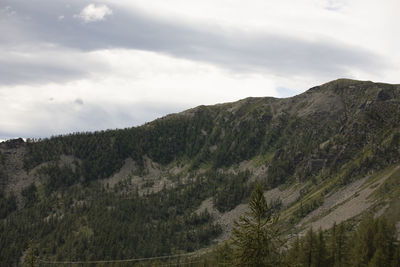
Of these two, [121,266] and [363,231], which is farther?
[121,266]

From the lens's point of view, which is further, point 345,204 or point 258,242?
point 345,204

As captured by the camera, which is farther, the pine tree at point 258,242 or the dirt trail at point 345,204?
the dirt trail at point 345,204

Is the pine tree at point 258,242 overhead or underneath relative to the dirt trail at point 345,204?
overhead

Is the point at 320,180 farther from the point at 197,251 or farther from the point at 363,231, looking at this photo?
the point at 363,231

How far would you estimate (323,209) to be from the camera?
159375 millimetres

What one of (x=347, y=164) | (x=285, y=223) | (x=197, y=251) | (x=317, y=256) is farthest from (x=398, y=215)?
(x=197, y=251)

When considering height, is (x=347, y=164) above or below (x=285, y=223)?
above

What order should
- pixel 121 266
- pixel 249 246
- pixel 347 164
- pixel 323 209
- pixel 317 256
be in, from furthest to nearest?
pixel 347 164 → pixel 121 266 → pixel 323 209 → pixel 317 256 → pixel 249 246

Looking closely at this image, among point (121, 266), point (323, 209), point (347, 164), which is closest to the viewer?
point (323, 209)

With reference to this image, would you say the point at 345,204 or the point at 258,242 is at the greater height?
the point at 258,242

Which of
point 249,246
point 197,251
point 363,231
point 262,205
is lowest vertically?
point 197,251

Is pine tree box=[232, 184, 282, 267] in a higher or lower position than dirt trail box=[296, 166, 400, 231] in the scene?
higher

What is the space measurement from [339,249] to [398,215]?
1547 inches

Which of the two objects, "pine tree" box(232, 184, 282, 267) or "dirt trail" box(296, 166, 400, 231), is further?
"dirt trail" box(296, 166, 400, 231)
